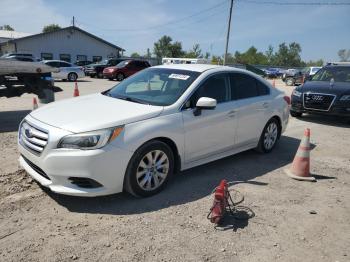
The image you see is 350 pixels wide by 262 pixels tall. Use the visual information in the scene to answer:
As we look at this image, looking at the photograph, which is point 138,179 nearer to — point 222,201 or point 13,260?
point 222,201

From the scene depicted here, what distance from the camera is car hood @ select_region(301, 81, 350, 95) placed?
1016 cm

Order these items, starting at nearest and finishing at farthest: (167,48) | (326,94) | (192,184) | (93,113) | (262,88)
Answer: (93,113) < (192,184) < (262,88) < (326,94) < (167,48)

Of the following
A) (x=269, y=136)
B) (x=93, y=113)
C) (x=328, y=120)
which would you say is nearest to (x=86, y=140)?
(x=93, y=113)

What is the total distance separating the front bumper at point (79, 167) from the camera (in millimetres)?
3982

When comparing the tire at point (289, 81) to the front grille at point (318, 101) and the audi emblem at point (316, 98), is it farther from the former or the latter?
the audi emblem at point (316, 98)

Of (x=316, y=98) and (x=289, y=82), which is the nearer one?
(x=316, y=98)

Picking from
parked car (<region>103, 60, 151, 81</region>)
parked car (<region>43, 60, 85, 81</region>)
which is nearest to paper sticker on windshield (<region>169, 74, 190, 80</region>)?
parked car (<region>43, 60, 85, 81</region>)

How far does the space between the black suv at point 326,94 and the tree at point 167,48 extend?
A: 6621cm

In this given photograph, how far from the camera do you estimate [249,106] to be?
19.9ft

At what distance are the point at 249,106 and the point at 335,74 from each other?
672 centimetres

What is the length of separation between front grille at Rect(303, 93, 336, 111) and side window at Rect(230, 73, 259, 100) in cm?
470

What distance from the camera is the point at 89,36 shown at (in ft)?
151

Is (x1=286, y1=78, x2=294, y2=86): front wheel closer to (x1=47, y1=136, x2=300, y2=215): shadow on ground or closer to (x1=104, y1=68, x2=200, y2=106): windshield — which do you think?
(x1=47, y1=136, x2=300, y2=215): shadow on ground

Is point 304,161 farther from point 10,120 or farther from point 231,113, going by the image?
point 10,120
